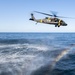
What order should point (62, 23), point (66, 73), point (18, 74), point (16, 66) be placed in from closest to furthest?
1. point (62, 23)
2. point (18, 74)
3. point (66, 73)
4. point (16, 66)

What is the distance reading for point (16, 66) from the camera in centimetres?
4778

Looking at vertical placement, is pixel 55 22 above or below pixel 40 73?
above

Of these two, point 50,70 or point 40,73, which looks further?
point 50,70

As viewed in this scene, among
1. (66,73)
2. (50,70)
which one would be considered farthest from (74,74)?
(50,70)

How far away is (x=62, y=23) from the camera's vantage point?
37.0 meters

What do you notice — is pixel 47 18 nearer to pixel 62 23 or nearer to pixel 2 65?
pixel 62 23

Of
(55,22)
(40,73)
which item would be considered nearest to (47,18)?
(55,22)

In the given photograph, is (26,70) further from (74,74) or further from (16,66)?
(74,74)

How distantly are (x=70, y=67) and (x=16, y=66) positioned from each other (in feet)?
42.3

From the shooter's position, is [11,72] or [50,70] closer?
[11,72]

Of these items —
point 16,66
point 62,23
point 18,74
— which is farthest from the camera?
point 16,66

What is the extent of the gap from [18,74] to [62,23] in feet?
43.6

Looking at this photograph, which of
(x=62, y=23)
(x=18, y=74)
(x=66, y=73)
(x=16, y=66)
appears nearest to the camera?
(x=62, y=23)

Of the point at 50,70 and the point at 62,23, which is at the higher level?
the point at 62,23
